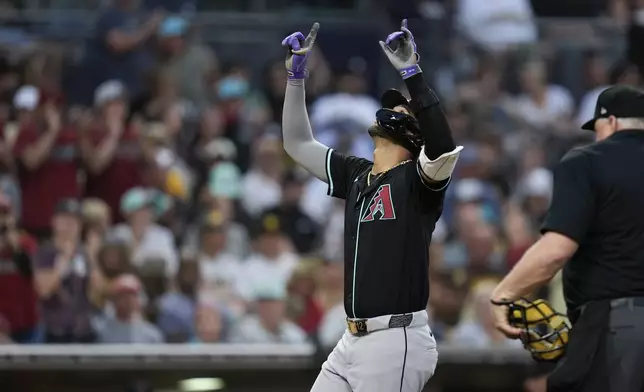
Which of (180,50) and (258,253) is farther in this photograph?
(180,50)

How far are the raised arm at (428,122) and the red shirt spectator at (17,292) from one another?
479cm

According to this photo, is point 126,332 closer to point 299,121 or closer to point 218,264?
point 218,264

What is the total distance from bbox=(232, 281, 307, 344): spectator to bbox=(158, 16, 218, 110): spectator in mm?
3073

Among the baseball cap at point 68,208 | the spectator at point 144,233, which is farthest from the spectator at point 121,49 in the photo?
the baseball cap at point 68,208

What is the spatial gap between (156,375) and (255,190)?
345 centimetres

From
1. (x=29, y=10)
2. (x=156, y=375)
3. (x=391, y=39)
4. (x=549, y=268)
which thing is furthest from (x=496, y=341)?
(x=29, y=10)

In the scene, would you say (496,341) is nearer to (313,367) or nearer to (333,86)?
(313,367)

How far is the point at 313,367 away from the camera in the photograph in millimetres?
7762

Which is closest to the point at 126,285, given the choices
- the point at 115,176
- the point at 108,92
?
the point at 115,176

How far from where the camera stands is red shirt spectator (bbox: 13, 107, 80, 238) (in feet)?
33.8

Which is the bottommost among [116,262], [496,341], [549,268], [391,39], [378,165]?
[496,341]

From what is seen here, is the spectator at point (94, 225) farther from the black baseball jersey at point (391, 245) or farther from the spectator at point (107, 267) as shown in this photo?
the black baseball jersey at point (391, 245)

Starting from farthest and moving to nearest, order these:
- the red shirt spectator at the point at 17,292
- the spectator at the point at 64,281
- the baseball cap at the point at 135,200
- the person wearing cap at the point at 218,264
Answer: the baseball cap at the point at 135,200, the person wearing cap at the point at 218,264, the red shirt spectator at the point at 17,292, the spectator at the point at 64,281

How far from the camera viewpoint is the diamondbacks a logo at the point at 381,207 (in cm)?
515
